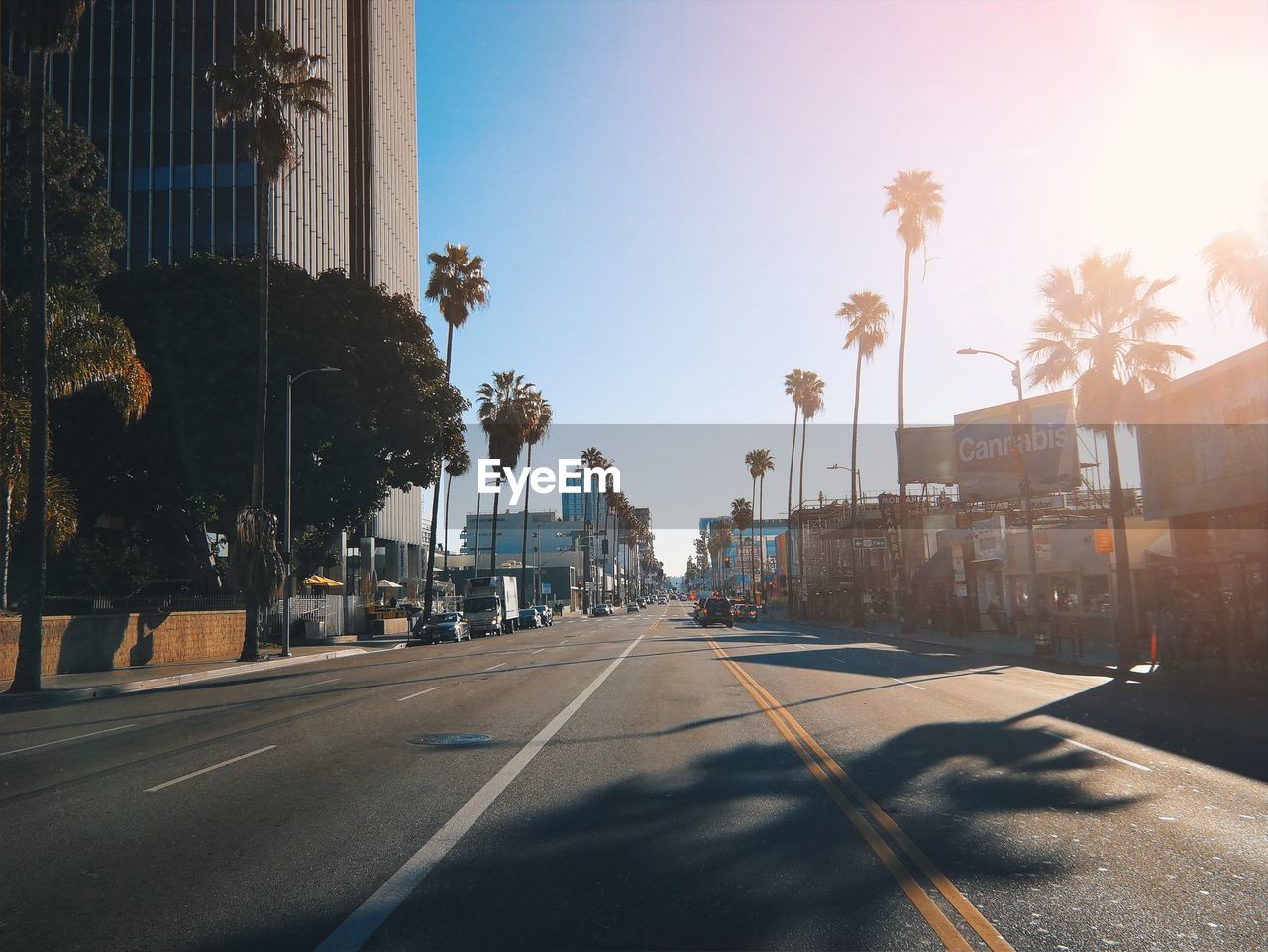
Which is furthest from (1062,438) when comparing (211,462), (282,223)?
(282,223)

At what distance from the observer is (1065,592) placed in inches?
1665

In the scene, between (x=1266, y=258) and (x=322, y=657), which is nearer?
(x=1266, y=258)

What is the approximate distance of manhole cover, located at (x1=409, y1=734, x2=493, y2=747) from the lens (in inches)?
502

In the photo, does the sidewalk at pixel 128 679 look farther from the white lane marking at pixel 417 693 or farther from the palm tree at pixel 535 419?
the palm tree at pixel 535 419

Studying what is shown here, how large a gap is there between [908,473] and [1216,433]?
1246 inches

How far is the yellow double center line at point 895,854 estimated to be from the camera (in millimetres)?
5516

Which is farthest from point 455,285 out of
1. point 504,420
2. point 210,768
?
point 210,768

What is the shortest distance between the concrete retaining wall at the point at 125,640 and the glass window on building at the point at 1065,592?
34.0 metres

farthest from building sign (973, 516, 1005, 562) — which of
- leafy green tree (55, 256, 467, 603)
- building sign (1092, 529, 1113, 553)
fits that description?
leafy green tree (55, 256, 467, 603)

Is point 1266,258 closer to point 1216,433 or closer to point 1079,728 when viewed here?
point 1216,433

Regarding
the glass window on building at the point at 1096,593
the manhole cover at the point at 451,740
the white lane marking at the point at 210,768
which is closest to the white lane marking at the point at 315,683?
the white lane marking at the point at 210,768

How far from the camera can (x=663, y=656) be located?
30.8 m

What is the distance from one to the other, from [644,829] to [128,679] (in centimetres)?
2215

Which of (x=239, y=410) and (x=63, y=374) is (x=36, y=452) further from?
(x=239, y=410)
